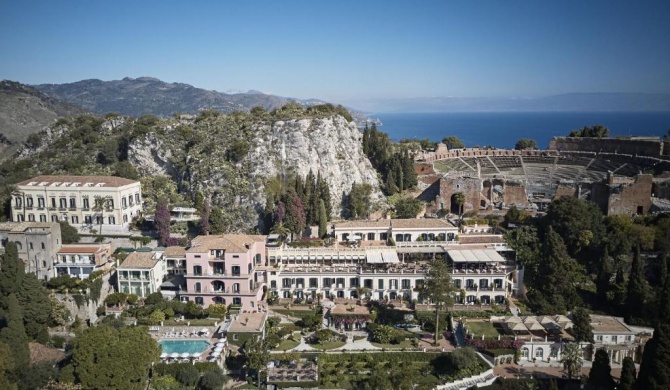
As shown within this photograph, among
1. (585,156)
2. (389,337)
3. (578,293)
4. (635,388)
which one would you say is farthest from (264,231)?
(585,156)

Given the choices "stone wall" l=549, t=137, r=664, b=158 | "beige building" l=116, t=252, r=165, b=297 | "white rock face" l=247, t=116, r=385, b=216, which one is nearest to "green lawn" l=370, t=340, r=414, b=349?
"beige building" l=116, t=252, r=165, b=297

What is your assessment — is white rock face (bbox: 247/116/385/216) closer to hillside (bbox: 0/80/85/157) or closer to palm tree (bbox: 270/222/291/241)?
palm tree (bbox: 270/222/291/241)

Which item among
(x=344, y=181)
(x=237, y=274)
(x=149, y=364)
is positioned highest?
(x=344, y=181)

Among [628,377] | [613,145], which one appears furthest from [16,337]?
[613,145]

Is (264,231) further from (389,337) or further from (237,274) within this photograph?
(389,337)

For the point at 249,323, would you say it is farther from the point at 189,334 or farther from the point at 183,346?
the point at 183,346

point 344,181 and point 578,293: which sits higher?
point 344,181
